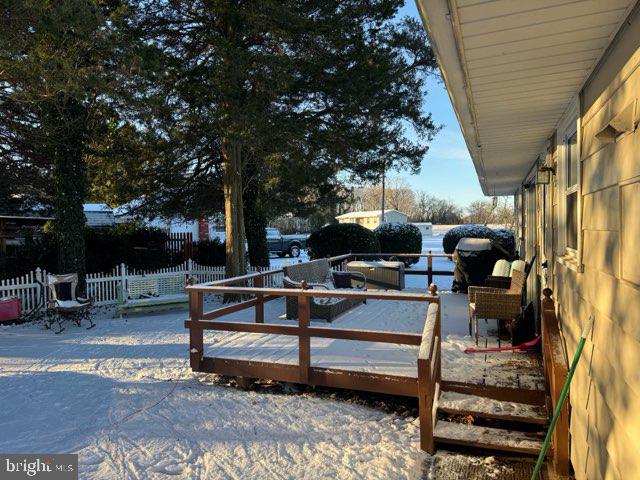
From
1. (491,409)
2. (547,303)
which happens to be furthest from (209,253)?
(491,409)

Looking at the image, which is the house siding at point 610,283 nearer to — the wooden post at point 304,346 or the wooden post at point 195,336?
the wooden post at point 304,346

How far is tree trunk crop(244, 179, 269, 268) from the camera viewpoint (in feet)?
43.3

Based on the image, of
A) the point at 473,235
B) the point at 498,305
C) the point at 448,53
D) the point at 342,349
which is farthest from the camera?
the point at 473,235

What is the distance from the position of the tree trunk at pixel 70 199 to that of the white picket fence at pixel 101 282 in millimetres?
418

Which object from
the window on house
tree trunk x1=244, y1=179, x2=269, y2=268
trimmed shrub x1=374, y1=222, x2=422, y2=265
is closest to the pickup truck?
trimmed shrub x1=374, y1=222, x2=422, y2=265

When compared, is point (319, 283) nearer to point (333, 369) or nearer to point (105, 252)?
point (333, 369)

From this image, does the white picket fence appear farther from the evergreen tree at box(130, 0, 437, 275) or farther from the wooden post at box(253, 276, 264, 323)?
the wooden post at box(253, 276, 264, 323)

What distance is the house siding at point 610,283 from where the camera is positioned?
1822mm

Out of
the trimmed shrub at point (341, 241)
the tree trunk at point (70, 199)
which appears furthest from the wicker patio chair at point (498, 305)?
the tree trunk at point (70, 199)

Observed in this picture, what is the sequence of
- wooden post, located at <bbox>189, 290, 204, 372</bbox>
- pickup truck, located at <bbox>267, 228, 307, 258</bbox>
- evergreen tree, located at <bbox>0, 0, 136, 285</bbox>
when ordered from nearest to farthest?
wooden post, located at <bbox>189, 290, 204, 372</bbox>
evergreen tree, located at <bbox>0, 0, 136, 285</bbox>
pickup truck, located at <bbox>267, 228, 307, 258</bbox>

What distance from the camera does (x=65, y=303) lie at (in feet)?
27.1

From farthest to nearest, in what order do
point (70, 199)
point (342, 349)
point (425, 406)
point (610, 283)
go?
point (70, 199) → point (342, 349) → point (425, 406) → point (610, 283)

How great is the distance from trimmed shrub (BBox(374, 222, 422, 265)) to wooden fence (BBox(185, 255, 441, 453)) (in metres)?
13.0

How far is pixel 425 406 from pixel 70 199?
30.5ft
